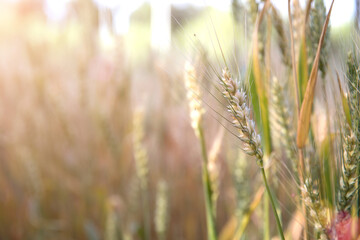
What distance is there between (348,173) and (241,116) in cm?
12

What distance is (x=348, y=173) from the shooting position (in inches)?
15.2

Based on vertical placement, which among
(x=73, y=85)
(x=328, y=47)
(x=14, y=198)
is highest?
(x=73, y=85)

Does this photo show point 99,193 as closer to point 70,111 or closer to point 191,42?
point 70,111

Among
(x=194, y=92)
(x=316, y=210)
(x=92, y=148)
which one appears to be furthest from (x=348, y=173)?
(x=92, y=148)

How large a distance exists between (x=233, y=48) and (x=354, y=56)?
0.13 meters

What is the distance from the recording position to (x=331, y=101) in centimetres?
52

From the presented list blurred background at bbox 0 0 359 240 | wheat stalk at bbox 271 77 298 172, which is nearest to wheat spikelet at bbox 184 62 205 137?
wheat stalk at bbox 271 77 298 172

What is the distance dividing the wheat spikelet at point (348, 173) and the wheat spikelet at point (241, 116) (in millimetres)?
88

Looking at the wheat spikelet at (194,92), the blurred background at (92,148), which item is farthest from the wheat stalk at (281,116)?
the blurred background at (92,148)

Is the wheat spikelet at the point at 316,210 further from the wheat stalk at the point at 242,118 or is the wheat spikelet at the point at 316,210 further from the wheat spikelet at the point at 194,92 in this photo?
the wheat spikelet at the point at 194,92

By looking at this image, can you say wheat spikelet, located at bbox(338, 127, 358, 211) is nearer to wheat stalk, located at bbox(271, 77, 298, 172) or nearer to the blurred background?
wheat stalk, located at bbox(271, 77, 298, 172)

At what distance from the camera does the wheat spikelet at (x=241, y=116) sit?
37 cm

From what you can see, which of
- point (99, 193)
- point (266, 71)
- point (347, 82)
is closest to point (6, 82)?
point (99, 193)

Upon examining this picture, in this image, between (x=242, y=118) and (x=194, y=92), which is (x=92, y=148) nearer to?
(x=194, y=92)
